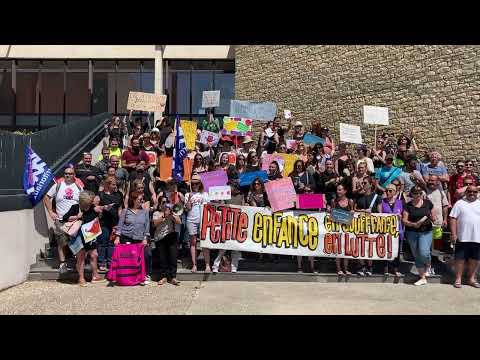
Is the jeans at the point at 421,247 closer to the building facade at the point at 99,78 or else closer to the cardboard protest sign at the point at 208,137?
the cardboard protest sign at the point at 208,137

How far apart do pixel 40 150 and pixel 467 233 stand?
8082 millimetres

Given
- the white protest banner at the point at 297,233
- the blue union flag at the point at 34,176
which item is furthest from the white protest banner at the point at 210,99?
the blue union flag at the point at 34,176

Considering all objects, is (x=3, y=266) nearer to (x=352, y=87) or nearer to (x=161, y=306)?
(x=161, y=306)

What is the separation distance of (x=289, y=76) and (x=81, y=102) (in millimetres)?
11417

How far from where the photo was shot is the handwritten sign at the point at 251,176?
8.90m

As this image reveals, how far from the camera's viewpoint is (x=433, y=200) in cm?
855

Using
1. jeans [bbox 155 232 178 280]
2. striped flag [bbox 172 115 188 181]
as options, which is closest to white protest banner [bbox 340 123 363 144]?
striped flag [bbox 172 115 188 181]

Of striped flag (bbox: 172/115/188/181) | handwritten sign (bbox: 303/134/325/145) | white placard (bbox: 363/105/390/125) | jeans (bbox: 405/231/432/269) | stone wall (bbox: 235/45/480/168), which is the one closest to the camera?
jeans (bbox: 405/231/432/269)

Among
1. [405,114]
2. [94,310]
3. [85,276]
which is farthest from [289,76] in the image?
[94,310]

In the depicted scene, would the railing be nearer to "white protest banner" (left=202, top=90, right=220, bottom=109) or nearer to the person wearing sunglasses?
"white protest banner" (left=202, top=90, right=220, bottom=109)

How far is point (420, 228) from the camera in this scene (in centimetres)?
810

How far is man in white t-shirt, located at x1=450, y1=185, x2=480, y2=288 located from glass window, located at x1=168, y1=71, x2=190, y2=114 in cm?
1665

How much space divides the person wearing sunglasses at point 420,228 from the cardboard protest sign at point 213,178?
332cm

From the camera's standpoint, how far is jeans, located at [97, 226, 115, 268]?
8.30m
